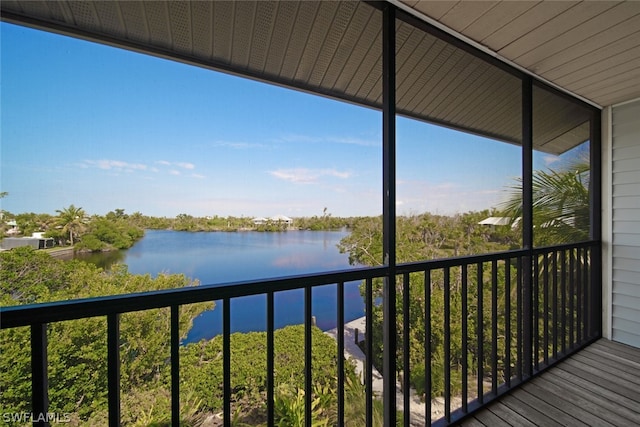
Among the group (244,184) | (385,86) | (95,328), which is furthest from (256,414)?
(385,86)

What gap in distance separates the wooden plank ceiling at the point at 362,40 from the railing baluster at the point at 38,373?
1504 mm

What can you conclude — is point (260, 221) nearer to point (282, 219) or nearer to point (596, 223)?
point (282, 219)

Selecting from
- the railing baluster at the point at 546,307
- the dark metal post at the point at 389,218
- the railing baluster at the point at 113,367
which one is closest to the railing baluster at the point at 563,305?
the railing baluster at the point at 546,307

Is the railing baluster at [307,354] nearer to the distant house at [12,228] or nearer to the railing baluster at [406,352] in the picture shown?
the railing baluster at [406,352]

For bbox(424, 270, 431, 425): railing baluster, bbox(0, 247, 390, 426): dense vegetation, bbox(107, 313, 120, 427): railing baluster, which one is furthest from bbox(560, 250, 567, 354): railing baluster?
bbox(107, 313, 120, 427): railing baluster

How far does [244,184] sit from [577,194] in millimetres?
3866

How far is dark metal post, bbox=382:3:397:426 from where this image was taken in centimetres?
135

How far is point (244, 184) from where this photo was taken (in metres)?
3.00

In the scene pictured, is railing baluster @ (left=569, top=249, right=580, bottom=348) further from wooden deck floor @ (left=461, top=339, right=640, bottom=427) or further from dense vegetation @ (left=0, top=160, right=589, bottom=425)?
dense vegetation @ (left=0, top=160, right=589, bottom=425)

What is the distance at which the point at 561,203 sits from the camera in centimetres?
295

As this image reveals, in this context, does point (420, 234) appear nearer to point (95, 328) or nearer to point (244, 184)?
point (244, 184)

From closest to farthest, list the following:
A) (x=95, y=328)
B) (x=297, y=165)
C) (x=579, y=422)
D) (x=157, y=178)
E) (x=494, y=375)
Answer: (x=579, y=422) < (x=494, y=375) < (x=157, y=178) < (x=95, y=328) < (x=297, y=165)

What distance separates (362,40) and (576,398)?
9.34 feet

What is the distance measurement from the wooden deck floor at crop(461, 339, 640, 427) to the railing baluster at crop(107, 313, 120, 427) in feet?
6.08
